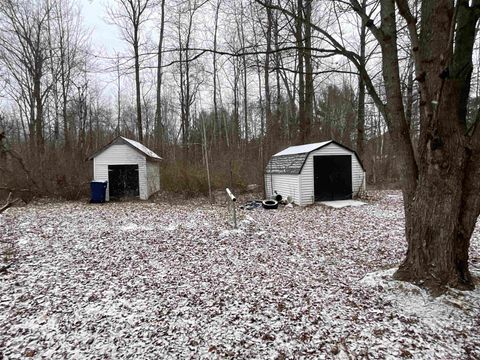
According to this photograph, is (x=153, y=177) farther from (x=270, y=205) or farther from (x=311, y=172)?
(x=311, y=172)

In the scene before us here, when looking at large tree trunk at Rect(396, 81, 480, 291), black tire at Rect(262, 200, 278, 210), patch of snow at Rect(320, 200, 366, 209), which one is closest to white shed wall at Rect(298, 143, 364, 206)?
patch of snow at Rect(320, 200, 366, 209)

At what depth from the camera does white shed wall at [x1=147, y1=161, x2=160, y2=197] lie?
14436 mm

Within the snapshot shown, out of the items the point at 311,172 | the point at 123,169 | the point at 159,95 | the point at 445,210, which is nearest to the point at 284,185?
the point at 311,172

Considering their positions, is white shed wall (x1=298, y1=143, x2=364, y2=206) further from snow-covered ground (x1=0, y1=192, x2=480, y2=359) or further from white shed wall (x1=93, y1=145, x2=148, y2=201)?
white shed wall (x1=93, y1=145, x2=148, y2=201)

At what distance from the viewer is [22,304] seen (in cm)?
347

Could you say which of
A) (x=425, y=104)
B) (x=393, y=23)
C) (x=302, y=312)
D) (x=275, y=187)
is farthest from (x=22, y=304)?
(x=275, y=187)

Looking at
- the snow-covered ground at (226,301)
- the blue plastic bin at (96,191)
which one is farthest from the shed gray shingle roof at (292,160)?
the blue plastic bin at (96,191)

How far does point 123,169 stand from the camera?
1411 cm

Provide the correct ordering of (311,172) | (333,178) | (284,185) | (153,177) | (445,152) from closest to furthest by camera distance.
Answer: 1. (445,152)
2. (311,172)
3. (333,178)
4. (284,185)
5. (153,177)

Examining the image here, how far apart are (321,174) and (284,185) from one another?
67.3 inches

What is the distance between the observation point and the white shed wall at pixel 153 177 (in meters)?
14.4

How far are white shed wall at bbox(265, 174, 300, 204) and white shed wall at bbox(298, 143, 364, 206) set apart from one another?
222mm

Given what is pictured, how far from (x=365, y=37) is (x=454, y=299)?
1505cm

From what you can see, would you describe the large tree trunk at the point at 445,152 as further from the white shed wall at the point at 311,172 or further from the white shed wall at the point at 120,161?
the white shed wall at the point at 120,161
